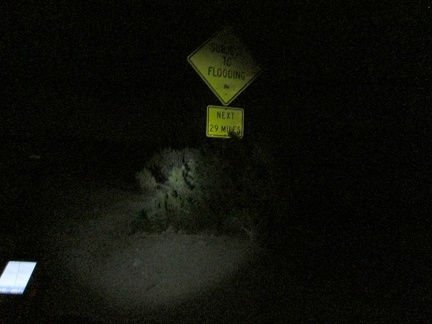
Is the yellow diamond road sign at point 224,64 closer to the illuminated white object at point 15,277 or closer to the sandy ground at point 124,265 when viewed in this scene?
the sandy ground at point 124,265

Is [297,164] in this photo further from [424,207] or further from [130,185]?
[130,185]

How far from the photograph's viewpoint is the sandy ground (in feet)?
21.2

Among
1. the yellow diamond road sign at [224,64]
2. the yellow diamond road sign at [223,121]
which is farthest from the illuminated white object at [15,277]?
the yellow diamond road sign at [224,64]

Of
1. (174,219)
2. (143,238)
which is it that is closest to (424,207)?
(174,219)

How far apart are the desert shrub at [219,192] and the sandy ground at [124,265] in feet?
1.21

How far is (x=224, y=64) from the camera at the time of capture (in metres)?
9.77

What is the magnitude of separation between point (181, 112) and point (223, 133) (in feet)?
46.9

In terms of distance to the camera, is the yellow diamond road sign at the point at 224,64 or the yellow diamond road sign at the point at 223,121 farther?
the yellow diamond road sign at the point at 224,64

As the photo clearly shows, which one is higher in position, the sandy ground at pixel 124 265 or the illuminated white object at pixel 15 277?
the sandy ground at pixel 124 265

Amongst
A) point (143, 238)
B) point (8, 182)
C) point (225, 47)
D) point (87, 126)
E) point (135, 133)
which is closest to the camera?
point (143, 238)

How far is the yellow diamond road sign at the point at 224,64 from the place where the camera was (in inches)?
378

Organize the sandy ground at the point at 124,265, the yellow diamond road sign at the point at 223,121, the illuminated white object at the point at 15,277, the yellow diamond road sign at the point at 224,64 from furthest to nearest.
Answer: the yellow diamond road sign at the point at 224,64 < the yellow diamond road sign at the point at 223,121 < the sandy ground at the point at 124,265 < the illuminated white object at the point at 15,277

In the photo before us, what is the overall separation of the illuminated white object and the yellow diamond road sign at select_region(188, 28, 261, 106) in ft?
19.5

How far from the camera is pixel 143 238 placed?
358 inches
